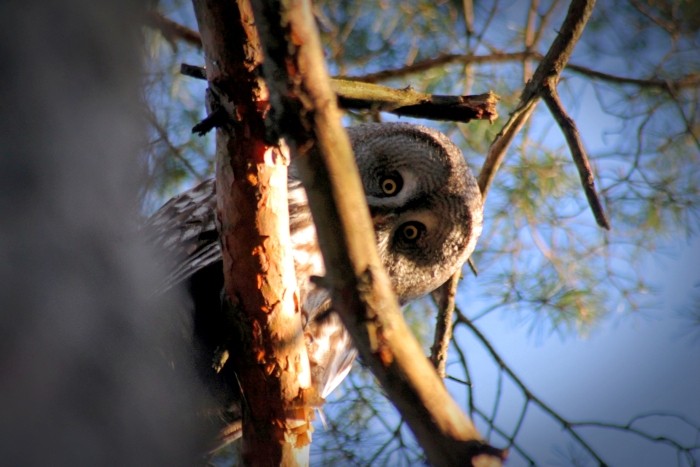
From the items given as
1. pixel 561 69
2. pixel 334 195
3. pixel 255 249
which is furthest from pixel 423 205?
pixel 334 195

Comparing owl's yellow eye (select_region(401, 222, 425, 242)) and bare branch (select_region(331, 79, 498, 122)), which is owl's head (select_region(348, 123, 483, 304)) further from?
bare branch (select_region(331, 79, 498, 122))

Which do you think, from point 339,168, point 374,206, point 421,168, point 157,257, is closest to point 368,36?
point 421,168

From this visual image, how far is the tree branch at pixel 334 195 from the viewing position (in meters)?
0.80

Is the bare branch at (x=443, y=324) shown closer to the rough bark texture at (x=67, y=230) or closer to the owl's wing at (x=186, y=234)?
the owl's wing at (x=186, y=234)

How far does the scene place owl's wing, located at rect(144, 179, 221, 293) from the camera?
1.63m

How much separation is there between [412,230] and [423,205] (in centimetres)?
9

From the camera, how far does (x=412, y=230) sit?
2.12m

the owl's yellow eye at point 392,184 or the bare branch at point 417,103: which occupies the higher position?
the owl's yellow eye at point 392,184

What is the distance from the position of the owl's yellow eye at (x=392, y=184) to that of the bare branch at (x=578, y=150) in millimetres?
549

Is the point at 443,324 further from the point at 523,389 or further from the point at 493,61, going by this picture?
the point at 493,61

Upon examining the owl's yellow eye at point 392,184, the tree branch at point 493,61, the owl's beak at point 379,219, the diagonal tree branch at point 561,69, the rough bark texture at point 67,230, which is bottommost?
the rough bark texture at point 67,230

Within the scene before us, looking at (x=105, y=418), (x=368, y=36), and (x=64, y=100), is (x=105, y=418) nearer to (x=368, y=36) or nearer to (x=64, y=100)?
(x=64, y=100)

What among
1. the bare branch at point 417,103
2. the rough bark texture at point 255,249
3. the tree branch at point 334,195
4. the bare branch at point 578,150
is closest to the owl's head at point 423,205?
→ the bare branch at point 578,150

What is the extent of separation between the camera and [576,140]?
182cm
